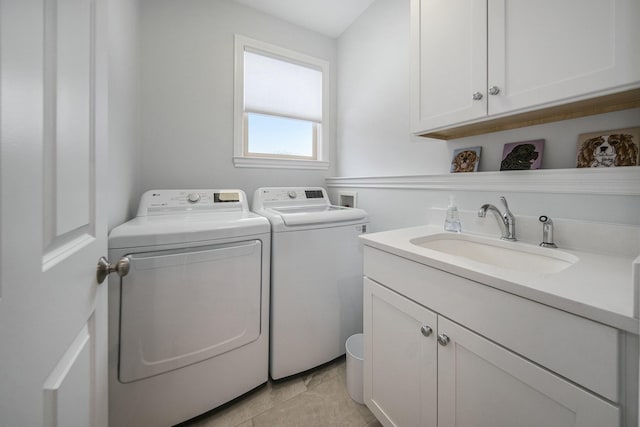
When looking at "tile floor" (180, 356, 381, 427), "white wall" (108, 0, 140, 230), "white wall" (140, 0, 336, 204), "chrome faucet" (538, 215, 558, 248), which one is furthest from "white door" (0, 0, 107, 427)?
"chrome faucet" (538, 215, 558, 248)

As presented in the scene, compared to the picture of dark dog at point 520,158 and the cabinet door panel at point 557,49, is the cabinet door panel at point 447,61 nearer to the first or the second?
the cabinet door panel at point 557,49

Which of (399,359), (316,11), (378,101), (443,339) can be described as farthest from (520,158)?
(316,11)

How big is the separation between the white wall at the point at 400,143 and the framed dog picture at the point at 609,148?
0.10ft

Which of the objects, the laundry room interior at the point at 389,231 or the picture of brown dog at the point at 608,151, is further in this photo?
the picture of brown dog at the point at 608,151

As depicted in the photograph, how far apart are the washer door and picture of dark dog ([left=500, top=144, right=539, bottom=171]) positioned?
4.19 feet

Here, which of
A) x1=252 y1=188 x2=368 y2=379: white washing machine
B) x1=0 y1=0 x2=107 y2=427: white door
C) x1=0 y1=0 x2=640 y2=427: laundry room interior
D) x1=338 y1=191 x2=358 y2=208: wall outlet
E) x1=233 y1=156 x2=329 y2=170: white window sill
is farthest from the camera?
x1=338 y1=191 x2=358 y2=208: wall outlet

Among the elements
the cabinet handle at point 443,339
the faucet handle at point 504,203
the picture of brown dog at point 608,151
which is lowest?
the cabinet handle at point 443,339

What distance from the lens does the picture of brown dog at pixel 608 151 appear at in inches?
32.4

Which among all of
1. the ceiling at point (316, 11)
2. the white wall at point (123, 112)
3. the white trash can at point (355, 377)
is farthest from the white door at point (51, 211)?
the ceiling at point (316, 11)

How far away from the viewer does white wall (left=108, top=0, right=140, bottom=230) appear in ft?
3.74

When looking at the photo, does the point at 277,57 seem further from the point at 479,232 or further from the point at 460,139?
the point at 479,232

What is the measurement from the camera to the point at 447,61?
1.12 metres

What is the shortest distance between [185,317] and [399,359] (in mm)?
978

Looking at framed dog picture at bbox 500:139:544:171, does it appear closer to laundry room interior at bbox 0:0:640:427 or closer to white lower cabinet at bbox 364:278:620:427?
laundry room interior at bbox 0:0:640:427
